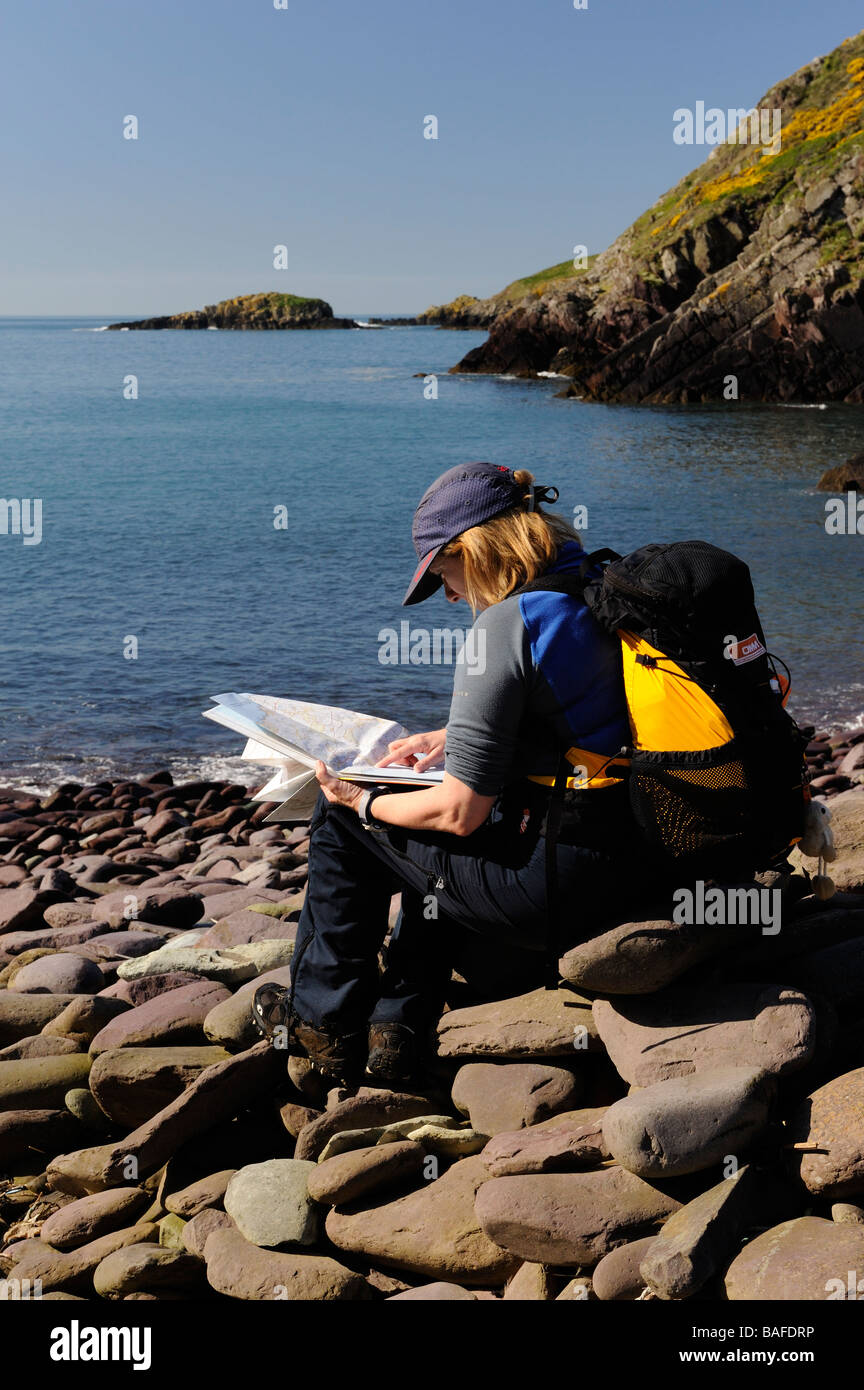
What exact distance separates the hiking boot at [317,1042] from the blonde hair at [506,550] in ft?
5.77

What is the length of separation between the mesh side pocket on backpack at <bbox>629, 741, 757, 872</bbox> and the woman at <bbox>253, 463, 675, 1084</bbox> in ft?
0.33

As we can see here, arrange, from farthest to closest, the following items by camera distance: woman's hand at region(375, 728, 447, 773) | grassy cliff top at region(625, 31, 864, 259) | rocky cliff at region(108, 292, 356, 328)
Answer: rocky cliff at region(108, 292, 356, 328)
grassy cliff top at region(625, 31, 864, 259)
woman's hand at region(375, 728, 447, 773)

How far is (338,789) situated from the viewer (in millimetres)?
4172

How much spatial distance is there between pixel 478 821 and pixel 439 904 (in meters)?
0.49

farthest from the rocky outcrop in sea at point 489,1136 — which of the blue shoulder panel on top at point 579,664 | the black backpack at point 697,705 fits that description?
the blue shoulder panel on top at point 579,664

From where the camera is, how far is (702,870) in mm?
3834

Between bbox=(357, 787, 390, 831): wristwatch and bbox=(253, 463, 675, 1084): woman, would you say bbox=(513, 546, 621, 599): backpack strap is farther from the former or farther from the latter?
bbox=(357, 787, 390, 831): wristwatch

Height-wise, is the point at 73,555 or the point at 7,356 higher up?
the point at 7,356

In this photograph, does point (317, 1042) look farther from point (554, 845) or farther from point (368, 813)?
point (554, 845)

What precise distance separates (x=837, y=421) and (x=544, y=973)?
157 ft

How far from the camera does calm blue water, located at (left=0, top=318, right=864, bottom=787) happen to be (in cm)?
1548

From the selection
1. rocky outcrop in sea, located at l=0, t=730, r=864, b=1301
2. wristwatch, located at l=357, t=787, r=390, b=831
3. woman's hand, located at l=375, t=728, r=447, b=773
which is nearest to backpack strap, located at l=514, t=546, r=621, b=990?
rocky outcrop in sea, located at l=0, t=730, r=864, b=1301
